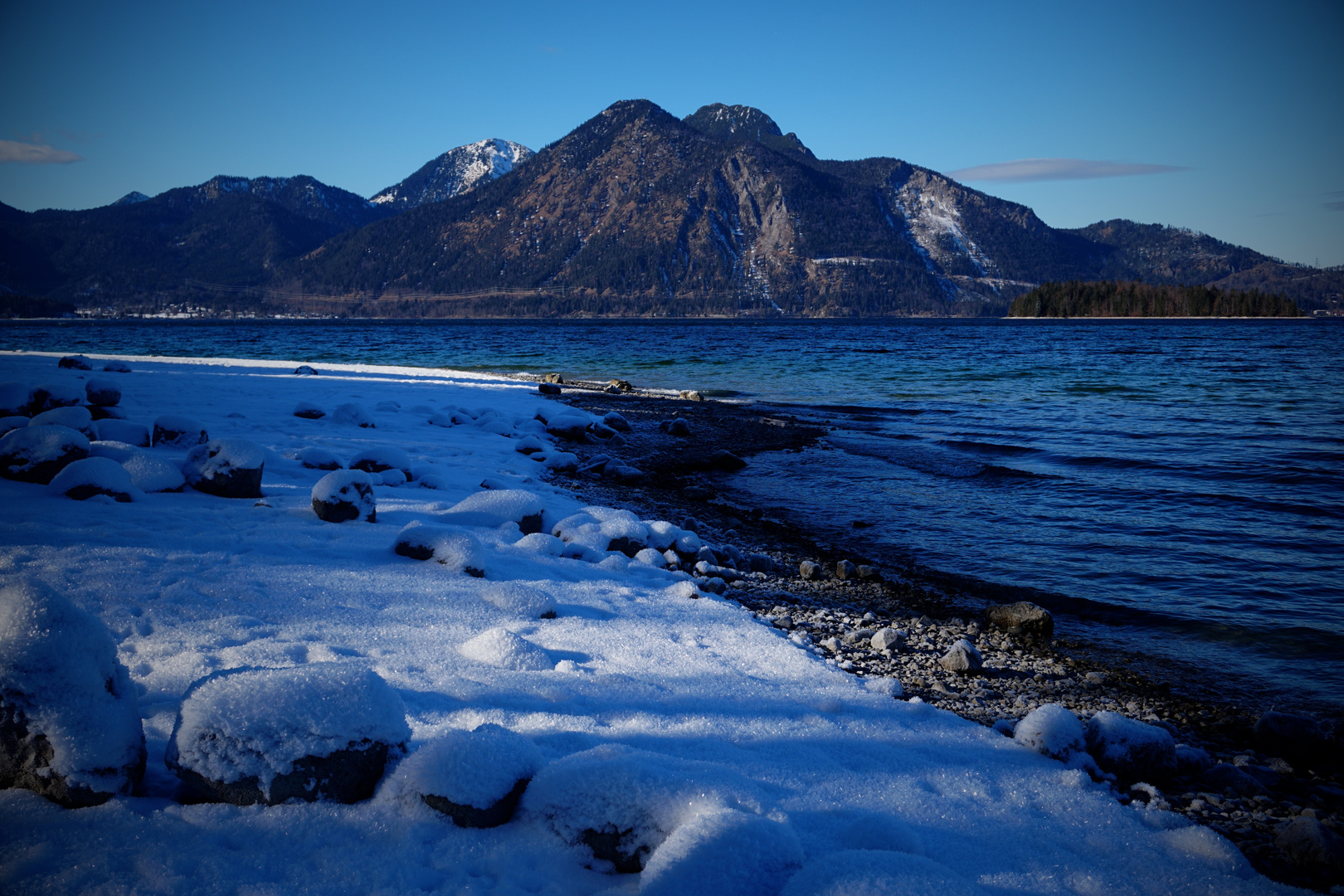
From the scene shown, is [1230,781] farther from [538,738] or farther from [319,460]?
[319,460]

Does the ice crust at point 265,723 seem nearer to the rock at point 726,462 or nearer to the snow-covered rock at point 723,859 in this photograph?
the snow-covered rock at point 723,859

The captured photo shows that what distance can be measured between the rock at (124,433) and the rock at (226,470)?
197 centimetres

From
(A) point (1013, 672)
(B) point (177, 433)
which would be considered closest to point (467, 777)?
(A) point (1013, 672)

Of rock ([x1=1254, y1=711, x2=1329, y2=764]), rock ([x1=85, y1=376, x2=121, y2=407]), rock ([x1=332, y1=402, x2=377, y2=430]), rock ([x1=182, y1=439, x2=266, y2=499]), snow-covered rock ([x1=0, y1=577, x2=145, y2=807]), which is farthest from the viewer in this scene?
rock ([x1=332, y1=402, x2=377, y2=430])

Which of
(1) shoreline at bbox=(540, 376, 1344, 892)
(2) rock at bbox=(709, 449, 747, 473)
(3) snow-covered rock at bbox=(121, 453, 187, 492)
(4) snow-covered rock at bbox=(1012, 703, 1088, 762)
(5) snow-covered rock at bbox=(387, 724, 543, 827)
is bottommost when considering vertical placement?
(1) shoreline at bbox=(540, 376, 1344, 892)

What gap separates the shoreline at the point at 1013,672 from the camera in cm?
319

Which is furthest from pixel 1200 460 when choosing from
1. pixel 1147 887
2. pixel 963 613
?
pixel 1147 887

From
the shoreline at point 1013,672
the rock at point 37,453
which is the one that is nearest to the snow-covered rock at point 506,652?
the shoreline at point 1013,672

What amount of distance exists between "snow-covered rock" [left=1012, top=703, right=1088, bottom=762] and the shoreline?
0.84ft

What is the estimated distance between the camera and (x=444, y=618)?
12.7 ft

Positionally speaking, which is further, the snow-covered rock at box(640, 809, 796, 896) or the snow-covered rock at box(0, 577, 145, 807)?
the snow-covered rock at box(0, 577, 145, 807)

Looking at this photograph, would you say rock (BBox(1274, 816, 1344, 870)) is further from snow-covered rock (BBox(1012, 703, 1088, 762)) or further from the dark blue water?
the dark blue water

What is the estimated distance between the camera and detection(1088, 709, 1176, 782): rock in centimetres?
322

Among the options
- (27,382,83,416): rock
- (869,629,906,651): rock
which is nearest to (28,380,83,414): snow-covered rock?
(27,382,83,416): rock
